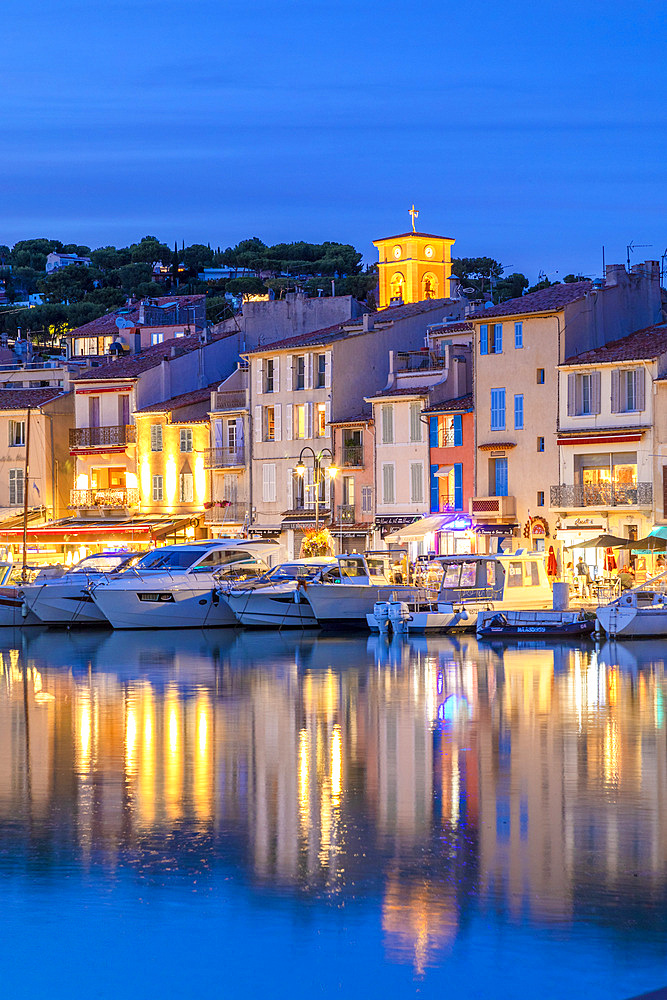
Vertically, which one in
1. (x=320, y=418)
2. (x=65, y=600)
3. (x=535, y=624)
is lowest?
(x=535, y=624)

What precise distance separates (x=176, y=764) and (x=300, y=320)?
6540cm

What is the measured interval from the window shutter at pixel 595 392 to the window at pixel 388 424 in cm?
1116

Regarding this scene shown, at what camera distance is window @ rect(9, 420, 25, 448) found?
92938mm

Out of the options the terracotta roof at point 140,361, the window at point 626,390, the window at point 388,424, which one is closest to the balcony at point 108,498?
the terracotta roof at point 140,361

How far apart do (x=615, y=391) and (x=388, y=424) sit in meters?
12.6

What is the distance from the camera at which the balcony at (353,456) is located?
7762cm

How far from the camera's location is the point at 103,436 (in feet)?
291

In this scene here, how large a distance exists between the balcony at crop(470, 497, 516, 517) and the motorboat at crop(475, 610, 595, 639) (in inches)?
689

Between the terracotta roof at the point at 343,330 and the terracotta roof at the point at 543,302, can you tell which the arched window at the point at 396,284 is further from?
the terracotta roof at the point at 543,302

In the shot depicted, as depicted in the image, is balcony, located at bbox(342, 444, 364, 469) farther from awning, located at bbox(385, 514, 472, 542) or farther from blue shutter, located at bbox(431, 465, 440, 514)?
awning, located at bbox(385, 514, 472, 542)

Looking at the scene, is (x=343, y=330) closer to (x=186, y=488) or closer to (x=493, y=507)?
(x=186, y=488)

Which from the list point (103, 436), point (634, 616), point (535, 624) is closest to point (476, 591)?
point (535, 624)

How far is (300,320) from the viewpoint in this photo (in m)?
89.0

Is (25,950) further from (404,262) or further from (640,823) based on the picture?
(404,262)
